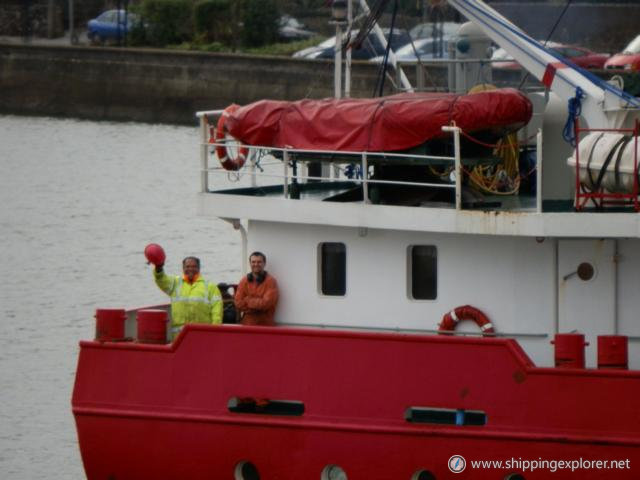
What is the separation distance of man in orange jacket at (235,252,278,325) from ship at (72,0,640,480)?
Answer: 297 mm

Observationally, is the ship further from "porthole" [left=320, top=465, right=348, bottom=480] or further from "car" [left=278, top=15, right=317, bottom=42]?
"car" [left=278, top=15, right=317, bottom=42]

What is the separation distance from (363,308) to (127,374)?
84.9 inches

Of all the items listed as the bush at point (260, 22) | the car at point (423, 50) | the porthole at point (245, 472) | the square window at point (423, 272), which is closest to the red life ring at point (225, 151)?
the square window at point (423, 272)

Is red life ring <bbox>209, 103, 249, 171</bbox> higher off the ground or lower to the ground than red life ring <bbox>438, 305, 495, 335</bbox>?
higher

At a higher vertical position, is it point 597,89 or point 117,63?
point 117,63

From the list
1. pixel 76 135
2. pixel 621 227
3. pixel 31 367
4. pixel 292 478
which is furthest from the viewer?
pixel 76 135

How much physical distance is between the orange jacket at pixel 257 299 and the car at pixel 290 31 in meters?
40.1

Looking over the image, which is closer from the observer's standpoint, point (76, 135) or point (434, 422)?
point (434, 422)

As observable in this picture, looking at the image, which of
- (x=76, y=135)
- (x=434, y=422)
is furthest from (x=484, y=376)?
(x=76, y=135)

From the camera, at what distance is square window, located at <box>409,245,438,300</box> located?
47.4 ft

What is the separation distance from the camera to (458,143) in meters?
13.5

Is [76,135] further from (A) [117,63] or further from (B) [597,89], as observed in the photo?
(B) [597,89]

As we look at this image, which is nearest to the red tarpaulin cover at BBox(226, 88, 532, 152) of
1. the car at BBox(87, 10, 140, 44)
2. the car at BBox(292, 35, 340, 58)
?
the car at BBox(292, 35, 340, 58)

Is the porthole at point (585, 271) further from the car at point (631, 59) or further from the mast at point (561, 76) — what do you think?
the car at point (631, 59)
